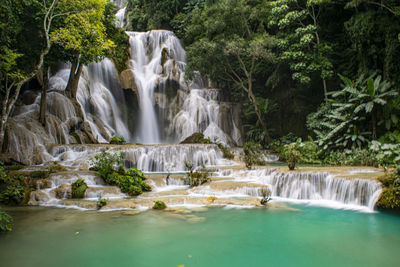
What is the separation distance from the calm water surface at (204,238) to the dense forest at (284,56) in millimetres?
4456

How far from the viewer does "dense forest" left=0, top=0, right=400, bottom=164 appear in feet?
41.3

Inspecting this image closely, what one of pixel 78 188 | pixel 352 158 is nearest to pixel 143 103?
pixel 78 188

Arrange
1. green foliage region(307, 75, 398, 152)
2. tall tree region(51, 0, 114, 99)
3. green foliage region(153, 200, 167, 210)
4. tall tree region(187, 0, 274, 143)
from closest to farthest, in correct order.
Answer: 1. green foliage region(153, 200, 167, 210)
2. tall tree region(51, 0, 114, 99)
3. green foliage region(307, 75, 398, 152)
4. tall tree region(187, 0, 274, 143)

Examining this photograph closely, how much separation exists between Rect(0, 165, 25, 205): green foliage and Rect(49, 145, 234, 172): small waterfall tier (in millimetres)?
3187

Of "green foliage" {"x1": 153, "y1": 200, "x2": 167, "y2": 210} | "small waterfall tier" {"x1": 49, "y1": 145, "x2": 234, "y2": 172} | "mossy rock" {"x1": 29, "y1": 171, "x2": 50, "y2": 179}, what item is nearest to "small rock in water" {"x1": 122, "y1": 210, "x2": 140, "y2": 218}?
"green foliage" {"x1": 153, "y1": 200, "x2": 167, "y2": 210}

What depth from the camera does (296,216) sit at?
21.7 ft

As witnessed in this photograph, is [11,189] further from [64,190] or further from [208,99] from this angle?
[208,99]

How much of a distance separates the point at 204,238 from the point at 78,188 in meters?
5.20

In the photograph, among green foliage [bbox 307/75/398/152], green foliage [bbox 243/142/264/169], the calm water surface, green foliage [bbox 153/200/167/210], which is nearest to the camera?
the calm water surface

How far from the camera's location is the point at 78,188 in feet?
28.3

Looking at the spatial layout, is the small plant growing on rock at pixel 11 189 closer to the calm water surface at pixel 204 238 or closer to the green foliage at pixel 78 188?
the calm water surface at pixel 204 238

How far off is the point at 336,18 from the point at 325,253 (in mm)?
17461

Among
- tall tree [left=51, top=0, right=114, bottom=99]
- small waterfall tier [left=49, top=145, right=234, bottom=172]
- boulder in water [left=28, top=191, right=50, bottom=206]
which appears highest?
tall tree [left=51, top=0, right=114, bottom=99]

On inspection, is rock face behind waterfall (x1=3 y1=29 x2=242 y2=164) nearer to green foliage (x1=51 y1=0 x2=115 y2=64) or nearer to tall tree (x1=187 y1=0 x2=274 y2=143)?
tall tree (x1=187 y1=0 x2=274 y2=143)
